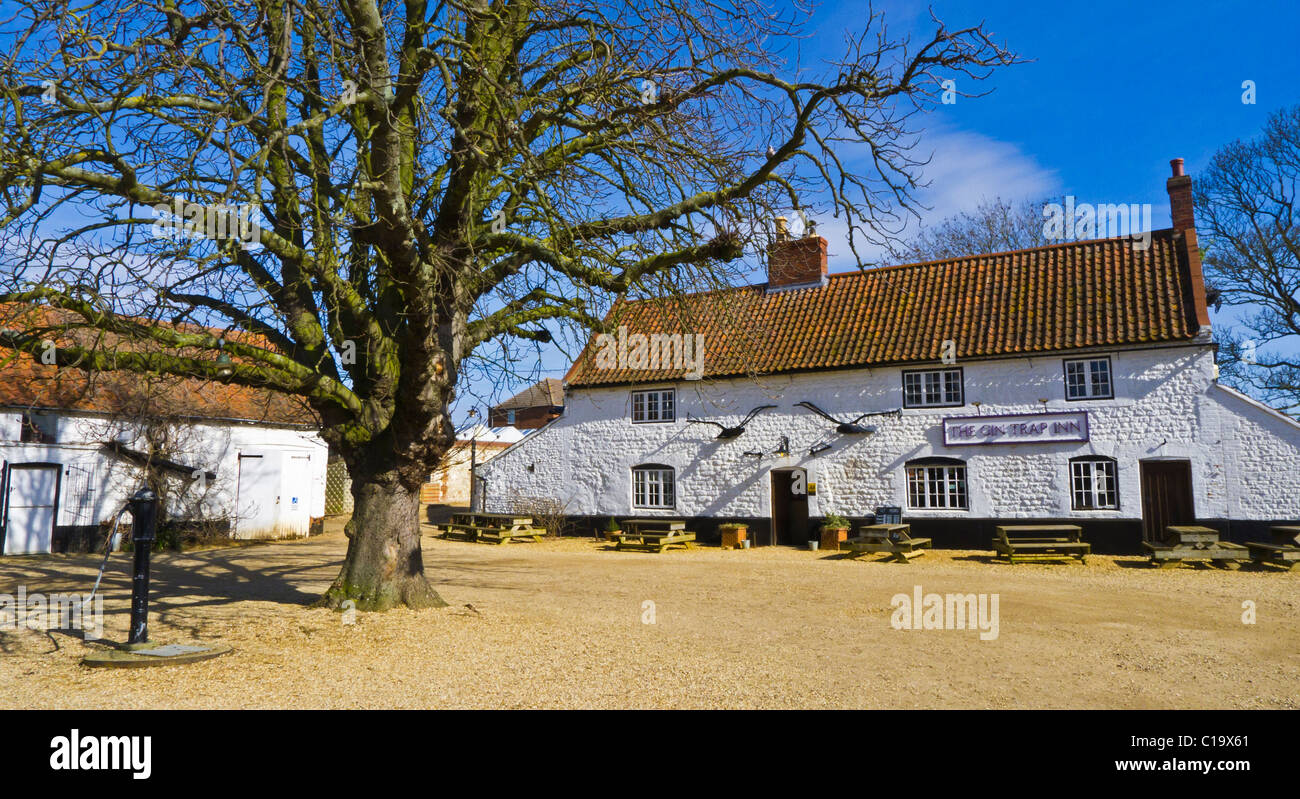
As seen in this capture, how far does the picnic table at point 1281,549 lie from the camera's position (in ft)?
51.5

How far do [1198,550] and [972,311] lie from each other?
7887 millimetres

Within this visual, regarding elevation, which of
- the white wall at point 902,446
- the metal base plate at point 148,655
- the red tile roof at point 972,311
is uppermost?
the red tile roof at point 972,311

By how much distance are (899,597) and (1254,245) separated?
21.3 metres

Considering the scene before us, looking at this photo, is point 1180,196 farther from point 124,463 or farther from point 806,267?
point 124,463

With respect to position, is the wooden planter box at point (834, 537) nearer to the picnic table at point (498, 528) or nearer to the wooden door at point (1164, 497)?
the wooden door at point (1164, 497)

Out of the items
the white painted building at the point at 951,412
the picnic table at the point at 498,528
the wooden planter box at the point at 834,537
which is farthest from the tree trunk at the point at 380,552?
the picnic table at the point at 498,528

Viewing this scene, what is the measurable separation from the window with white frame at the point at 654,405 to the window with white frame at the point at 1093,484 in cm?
1082

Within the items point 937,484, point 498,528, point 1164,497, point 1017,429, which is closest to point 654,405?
point 498,528

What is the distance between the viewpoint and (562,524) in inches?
1016

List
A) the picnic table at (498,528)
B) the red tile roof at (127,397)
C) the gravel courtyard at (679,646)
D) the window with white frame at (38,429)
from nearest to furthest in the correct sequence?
1. the gravel courtyard at (679,646)
2. the red tile roof at (127,397)
3. the window with white frame at (38,429)
4. the picnic table at (498,528)

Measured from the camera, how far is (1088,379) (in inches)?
766
